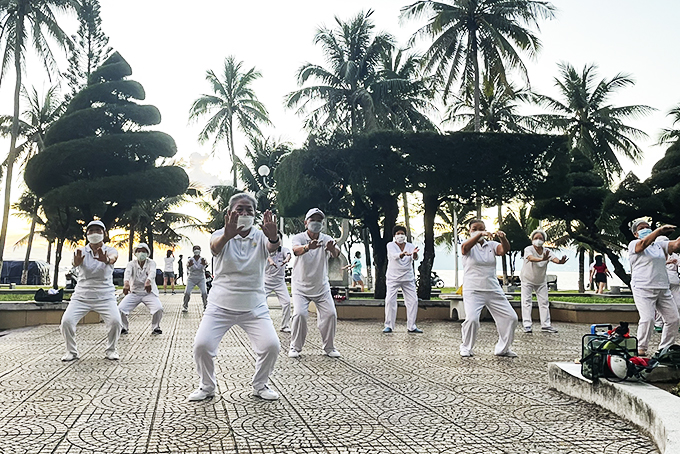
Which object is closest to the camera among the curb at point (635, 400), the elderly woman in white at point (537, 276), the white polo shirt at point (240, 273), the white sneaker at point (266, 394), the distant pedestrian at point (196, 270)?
the curb at point (635, 400)

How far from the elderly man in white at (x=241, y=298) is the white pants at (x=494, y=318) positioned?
4.12 metres

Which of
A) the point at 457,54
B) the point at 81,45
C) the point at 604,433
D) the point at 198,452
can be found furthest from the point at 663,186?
the point at 81,45

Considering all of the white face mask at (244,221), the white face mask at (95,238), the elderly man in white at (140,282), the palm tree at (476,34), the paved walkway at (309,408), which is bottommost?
the paved walkway at (309,408)

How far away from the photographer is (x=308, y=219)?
30.4 feet

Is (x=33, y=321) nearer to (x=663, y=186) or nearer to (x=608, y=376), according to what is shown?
(x=608, y=376)

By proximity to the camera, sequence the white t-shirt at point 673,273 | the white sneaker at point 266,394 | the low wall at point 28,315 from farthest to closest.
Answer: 1. the low wall at point 28,315
2. the white t-shirt at point 673,273
3. the white sneaker at point 266,394

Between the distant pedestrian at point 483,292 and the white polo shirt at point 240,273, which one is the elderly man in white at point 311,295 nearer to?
the distant pedestrian at point 483,292

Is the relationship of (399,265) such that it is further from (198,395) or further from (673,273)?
(198,395)

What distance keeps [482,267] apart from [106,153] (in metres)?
18.9

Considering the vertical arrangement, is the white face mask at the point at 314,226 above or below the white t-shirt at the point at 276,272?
above

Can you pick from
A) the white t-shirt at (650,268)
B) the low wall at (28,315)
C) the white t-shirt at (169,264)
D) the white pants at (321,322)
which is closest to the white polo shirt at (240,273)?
the white pants at (321,322)

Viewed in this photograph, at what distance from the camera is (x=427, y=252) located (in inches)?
850

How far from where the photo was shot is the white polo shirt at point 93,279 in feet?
32.3

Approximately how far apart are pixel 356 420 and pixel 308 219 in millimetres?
4149
